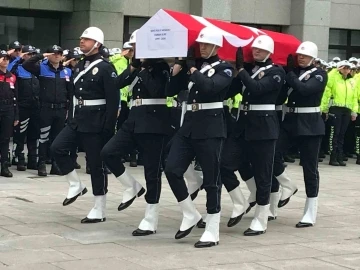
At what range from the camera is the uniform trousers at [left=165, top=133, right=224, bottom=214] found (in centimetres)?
859

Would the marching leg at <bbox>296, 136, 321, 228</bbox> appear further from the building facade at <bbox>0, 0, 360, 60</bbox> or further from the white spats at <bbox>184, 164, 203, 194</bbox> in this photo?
the building facade at <bbox>0, 0, 360, 60</bbox>

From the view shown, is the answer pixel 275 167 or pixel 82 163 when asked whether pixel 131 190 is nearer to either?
pixel 275 167

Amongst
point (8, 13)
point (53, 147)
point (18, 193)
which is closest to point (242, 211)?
point (53, 147)

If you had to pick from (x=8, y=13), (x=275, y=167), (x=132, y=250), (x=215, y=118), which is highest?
(x=8, y=13)

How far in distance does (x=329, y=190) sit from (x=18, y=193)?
4816mm

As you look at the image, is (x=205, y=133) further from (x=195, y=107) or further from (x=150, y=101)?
(x=150, y=101)

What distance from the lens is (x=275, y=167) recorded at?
1027cm

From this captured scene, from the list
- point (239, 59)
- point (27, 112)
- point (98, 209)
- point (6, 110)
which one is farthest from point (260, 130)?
point (27, 112)

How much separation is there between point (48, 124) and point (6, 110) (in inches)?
32.4

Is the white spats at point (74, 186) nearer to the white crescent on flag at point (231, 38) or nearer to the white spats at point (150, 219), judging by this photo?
the white spats at point (150, 219)

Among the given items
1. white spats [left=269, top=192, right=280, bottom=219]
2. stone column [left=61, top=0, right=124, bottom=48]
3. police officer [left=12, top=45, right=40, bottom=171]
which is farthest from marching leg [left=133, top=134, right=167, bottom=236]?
stone column [left=61, top=0, right=124, bottom=48]

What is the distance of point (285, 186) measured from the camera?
1066cm

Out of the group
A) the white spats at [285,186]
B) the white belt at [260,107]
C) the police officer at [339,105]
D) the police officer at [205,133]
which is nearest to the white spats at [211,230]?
the police officer at [205,133]

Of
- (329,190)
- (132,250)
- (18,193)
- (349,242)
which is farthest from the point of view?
(329,190)
